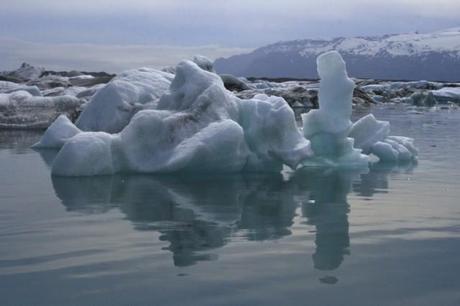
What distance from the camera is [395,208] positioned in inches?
265

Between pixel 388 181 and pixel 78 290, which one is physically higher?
pixel 78 290

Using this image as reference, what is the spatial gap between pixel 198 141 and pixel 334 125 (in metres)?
2.77

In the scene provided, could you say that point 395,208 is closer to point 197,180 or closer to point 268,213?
point 268,213

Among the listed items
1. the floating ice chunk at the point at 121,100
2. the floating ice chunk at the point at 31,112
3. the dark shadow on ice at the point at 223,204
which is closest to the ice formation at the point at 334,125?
the dark shadow on ice at the point at 223,204

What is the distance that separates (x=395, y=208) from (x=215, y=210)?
184 cm

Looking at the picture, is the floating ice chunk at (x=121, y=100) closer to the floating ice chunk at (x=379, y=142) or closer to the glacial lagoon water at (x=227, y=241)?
the floating ice chunk at (x=379, y=142)

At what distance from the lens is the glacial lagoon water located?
3.86 metres

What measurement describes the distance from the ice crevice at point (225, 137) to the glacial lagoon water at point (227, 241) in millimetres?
333

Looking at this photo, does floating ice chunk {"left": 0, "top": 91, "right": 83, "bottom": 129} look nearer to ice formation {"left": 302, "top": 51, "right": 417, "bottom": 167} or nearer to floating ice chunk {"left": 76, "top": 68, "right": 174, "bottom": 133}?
floating ice chunk {"left": 76, "top": 68, "right": 174, "bottom": 133}

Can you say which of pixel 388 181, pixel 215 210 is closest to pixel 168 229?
pixel 215 210

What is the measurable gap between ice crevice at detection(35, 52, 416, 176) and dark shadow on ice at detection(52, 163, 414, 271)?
0.25 meters

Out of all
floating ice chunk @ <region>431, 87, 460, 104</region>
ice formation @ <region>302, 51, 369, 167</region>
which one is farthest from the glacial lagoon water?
floating ice chunk @ <region>431, 87, 460, 104</region>

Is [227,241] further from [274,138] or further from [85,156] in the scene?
[274,138]

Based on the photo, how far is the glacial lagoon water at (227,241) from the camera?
3.86 m
